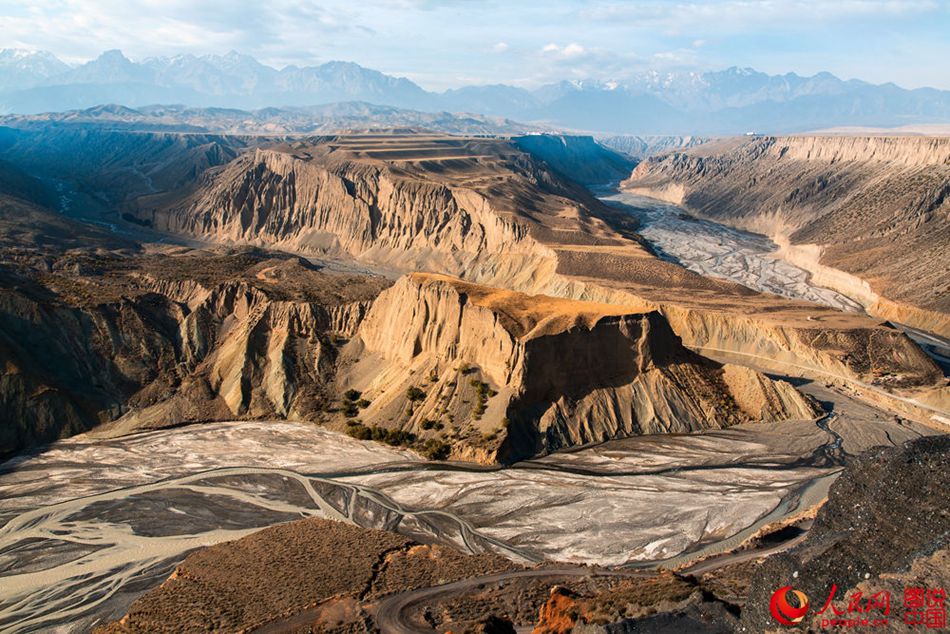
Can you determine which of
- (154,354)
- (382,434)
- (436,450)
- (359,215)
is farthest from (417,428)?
(359,215)

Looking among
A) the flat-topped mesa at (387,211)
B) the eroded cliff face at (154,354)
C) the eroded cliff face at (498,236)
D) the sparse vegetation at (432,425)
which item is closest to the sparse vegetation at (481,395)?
the sparse vegetation at (432,425)

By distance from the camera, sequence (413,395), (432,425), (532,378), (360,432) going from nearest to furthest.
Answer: (432,425), (532,378), (360,432), (413,395)

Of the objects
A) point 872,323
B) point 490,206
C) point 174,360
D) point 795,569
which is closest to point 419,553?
point 795,569
